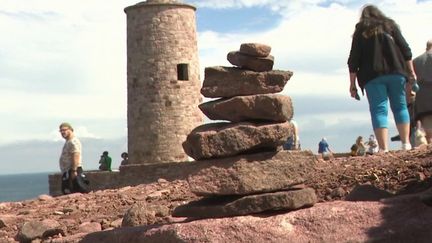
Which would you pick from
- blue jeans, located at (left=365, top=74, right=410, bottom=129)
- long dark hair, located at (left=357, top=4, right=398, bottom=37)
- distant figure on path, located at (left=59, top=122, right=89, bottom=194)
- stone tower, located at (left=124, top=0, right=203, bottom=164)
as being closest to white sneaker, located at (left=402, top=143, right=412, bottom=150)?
blue jeans, located at (left=365, top=74, right=410, bottom=129)

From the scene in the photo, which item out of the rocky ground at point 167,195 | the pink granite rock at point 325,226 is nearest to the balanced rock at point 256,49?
the pink granite rock at point 325,226

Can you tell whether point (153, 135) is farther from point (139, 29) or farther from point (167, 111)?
point (139, 29)

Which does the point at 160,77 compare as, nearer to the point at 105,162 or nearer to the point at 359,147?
the point at 105,162

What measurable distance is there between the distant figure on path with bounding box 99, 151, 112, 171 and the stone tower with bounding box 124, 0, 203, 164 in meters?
2.76

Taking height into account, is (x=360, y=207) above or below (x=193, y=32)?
below

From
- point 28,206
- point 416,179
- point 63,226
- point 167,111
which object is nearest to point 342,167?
point 416,179

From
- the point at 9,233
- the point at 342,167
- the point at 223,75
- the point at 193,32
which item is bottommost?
the point at 9,233

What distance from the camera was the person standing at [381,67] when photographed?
9.84m

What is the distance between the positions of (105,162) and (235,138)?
861 inches

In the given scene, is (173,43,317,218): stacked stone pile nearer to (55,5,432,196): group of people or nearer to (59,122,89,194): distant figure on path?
(55,5,432,196): group of people

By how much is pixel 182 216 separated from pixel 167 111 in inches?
707

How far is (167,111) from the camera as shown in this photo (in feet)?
86.4

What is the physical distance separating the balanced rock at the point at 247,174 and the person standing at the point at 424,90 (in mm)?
2694

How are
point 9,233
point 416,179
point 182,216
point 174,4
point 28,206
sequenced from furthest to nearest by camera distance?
point 174,4 → point 28,206 → point 9,233 → point 416,179 → point 182,216
